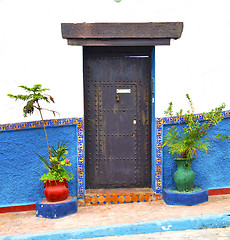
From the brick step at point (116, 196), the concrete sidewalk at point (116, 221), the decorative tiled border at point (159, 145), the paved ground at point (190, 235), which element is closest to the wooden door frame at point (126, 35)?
the decorative tiled border at point (159, 145)

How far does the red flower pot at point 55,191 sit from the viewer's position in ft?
14.9

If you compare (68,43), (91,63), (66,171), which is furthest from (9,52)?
(66,171)

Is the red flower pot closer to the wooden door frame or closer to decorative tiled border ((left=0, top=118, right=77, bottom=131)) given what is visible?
the wooden door frame

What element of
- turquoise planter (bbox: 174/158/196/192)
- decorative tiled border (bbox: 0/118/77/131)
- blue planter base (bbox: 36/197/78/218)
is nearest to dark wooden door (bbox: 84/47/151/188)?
decorative tiled border (bbox: 0/118/77/131)

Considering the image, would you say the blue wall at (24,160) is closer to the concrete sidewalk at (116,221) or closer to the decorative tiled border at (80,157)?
the decorative tiled border at (80,157)

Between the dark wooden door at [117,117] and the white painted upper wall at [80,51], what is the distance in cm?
33

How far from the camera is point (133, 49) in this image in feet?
17.6

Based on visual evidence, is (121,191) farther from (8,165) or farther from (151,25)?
(151,25)

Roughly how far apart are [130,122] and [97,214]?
5.42 ft

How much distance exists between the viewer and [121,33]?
5059mm

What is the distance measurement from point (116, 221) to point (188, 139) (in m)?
1.67

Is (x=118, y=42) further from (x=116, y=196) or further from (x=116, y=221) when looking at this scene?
(x=116, y=221)

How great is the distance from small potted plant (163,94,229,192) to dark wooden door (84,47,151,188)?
52cm

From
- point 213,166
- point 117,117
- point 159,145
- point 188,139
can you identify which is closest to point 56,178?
point 117,117
